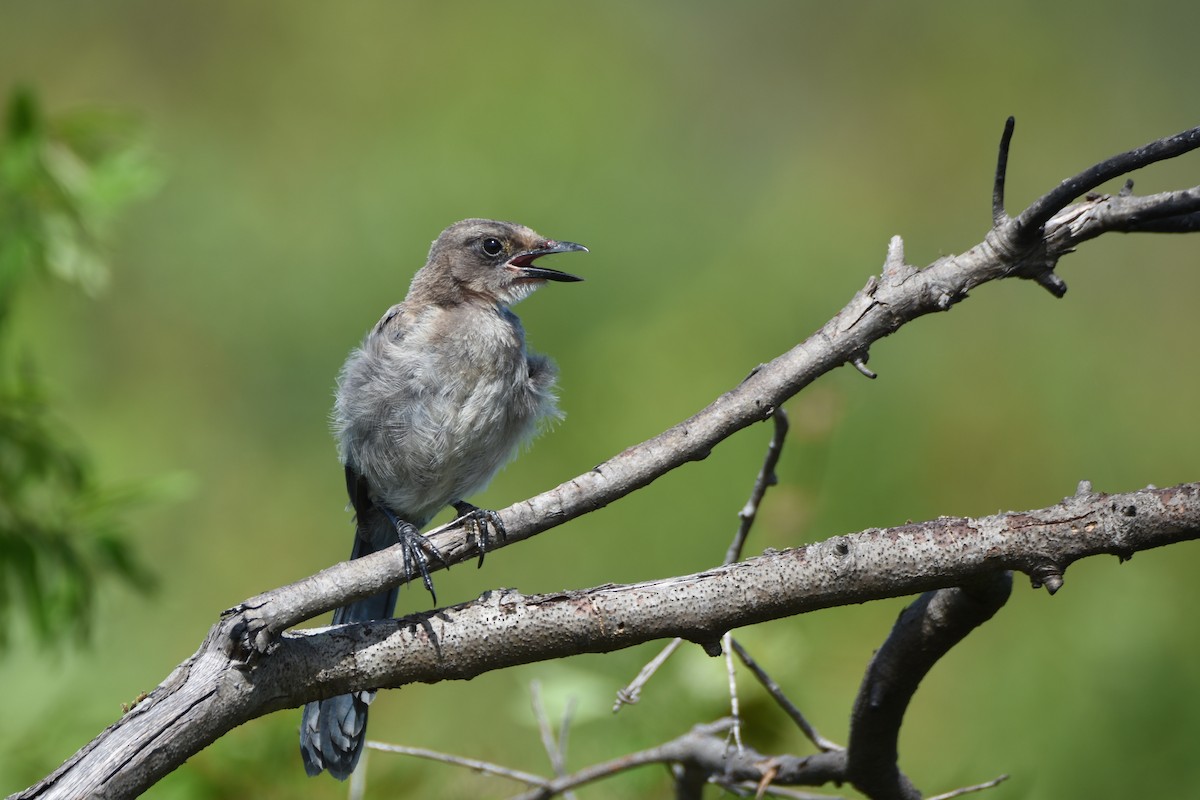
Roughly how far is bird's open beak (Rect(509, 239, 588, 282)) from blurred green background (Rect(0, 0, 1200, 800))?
1.42 metres

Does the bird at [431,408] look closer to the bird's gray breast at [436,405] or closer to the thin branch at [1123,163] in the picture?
the bird's gray breast at [436,405]

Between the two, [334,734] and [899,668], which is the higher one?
[334,734]

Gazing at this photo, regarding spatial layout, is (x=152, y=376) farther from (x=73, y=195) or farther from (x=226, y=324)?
(x=73, y=195)

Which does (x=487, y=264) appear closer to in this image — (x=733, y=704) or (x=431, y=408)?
(x=431, y=408)

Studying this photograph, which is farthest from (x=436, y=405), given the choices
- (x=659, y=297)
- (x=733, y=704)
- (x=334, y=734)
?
(x=659, y=297)

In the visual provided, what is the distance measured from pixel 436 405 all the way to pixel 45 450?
107cm

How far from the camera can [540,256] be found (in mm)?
4355

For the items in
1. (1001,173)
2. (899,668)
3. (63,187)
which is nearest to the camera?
(1001,173)

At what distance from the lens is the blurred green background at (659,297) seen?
5500mm

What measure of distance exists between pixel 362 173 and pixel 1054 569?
6.71 m

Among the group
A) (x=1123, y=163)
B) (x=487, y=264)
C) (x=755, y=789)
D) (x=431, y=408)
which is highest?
(x=487, y=264)

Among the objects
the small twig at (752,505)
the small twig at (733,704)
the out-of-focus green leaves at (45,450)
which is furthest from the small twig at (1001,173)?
the out-of-focus green leaves at (45,450)

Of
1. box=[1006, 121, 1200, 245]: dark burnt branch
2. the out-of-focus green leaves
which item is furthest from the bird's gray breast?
box=[1006, 121, 1200, 245]: dark burnt branch

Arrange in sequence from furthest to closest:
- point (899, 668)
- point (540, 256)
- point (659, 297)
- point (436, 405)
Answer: point (659, 297), point (540, 256), point (436, 405), point (899, 668)
